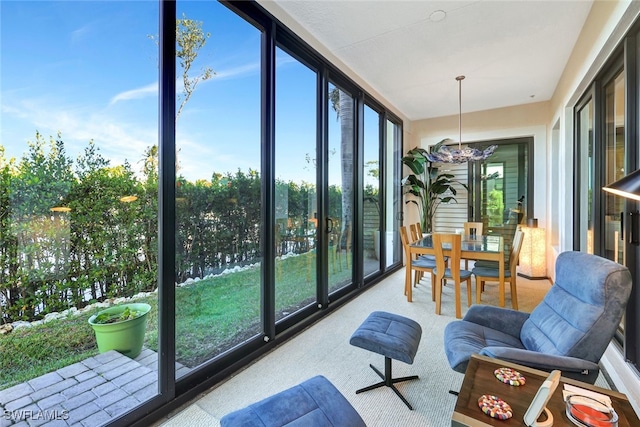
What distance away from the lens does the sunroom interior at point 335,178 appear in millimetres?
1922

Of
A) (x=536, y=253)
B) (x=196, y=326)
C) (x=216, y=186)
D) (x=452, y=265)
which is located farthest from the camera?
Answer: (x=536, y=253)

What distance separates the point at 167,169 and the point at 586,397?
2424mm

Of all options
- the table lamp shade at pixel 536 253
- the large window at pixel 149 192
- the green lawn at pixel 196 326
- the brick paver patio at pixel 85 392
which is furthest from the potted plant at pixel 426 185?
the brick paver patio at pixel 85 392

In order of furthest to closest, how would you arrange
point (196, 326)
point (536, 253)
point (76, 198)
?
point (536, 253) → point (196, 326) → point (76, 198)

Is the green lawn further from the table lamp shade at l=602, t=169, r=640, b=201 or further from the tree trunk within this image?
the table lamp shade at l=602, t=169, r=640, b=201

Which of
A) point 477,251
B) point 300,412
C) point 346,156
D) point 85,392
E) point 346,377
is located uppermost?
point 346,156

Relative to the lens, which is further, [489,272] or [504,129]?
[504,129]

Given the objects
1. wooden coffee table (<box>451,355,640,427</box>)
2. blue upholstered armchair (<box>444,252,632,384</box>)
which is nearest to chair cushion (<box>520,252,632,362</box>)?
blue upholstered armchair (<box>444,252,632,384</box>)

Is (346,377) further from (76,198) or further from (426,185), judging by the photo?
(426,185)

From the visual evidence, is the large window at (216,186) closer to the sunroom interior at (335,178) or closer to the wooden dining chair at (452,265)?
the sunroom interior at (335,178)

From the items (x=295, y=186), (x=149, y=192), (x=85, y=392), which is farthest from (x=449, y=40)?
(x=85, y=392)

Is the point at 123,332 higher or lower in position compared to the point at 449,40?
lower

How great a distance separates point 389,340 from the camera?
1.95m

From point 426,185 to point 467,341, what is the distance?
4366 millimetres
